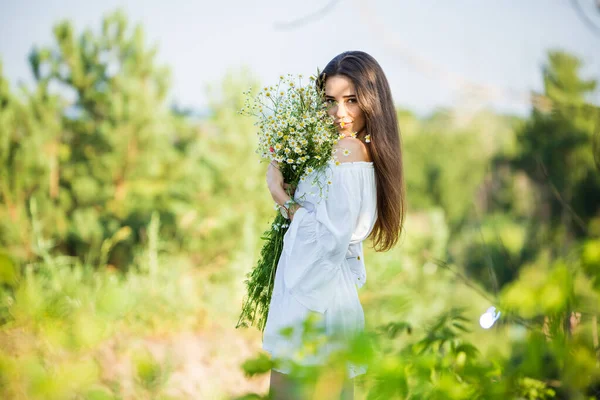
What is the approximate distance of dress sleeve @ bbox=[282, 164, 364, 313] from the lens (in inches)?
68.7

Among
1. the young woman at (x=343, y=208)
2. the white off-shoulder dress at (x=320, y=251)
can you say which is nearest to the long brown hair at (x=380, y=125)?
the young woman at (x=343, y=208)

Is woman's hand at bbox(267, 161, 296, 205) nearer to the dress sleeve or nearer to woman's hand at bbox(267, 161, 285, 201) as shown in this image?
woman's hand at bbox(267, 161, 285, 201)

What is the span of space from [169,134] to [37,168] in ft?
4.69

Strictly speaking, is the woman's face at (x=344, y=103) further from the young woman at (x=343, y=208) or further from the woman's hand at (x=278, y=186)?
the woman's hand at (x=278, y=186)

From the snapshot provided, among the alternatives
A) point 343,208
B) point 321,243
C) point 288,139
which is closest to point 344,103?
point 288,139

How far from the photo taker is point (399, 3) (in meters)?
3.50

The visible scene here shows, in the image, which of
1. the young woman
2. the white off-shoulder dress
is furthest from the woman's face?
the white off-shoulder dress

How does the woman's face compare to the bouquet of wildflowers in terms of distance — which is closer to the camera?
the bouquet of wildflowers

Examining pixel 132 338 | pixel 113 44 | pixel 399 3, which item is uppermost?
pixel 113 44

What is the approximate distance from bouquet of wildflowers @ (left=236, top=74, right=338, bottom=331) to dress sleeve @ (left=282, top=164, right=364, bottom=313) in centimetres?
7

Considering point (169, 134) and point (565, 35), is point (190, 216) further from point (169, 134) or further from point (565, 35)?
point (565, 35)

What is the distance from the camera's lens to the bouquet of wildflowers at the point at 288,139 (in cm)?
179

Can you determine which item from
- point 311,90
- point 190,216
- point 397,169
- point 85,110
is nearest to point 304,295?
point 397,169

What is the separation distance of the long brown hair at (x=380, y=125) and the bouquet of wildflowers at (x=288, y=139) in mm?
145
